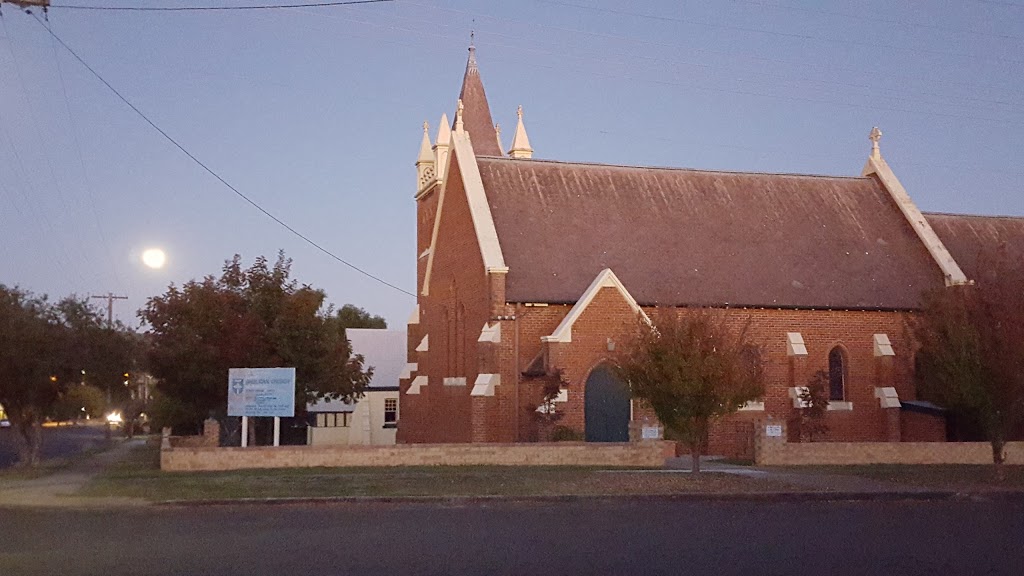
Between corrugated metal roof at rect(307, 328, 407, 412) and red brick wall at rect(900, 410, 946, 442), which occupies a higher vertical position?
corrugated metal roof at rect(307, 328, 407, 412)

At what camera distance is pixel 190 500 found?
2031 centimetres

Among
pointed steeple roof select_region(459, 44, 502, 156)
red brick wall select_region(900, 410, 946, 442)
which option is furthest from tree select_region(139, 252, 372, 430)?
red brick wall select_region(900, 410, 946, 442)

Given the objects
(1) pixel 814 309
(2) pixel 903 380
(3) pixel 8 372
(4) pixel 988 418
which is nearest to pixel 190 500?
(3) pixel 8 372

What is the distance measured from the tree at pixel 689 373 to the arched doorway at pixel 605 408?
7.83 meters

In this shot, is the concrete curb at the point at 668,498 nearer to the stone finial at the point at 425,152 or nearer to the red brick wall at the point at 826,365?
the red brick wall at the point at 826,365

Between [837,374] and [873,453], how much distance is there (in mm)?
8279

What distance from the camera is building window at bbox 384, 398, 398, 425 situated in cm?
5641

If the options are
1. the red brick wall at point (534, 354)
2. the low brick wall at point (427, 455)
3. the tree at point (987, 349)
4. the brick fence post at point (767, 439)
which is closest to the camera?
the tree at point (987, 349)

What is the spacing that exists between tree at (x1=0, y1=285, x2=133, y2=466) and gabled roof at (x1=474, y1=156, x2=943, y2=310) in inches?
486

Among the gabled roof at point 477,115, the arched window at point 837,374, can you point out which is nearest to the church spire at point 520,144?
the gabled roof at point 477,115

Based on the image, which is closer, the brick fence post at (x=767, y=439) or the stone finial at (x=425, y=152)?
the brick fence post at (x=767, y=439)

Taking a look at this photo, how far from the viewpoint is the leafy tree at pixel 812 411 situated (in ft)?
115

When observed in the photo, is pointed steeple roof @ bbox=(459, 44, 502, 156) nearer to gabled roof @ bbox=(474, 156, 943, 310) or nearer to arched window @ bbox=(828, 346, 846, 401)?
gabled roof @ bbox=(474, 156, 943, 310)

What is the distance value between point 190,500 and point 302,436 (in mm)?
33265
